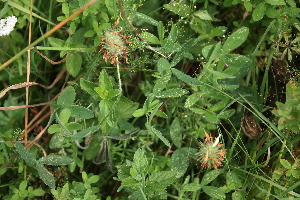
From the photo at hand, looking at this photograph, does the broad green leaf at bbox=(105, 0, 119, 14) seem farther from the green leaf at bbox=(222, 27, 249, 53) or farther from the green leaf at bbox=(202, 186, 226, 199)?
the green leaf at bbox=(202, 186, 226, 199)

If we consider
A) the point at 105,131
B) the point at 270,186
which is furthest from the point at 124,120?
the point at 270,186

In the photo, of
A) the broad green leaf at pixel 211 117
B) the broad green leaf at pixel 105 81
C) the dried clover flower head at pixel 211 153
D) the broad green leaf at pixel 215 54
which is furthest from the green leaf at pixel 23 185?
the broad green leaf at pixel 215 54

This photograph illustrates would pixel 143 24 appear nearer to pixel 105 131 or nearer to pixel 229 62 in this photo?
pixel 229 62

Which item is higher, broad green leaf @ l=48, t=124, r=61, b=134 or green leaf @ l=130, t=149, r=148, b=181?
broad green leaf @ l=48, t=124, r=61, b=134

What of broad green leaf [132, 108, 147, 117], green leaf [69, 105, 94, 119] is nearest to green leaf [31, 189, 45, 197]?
green leaf [69, 105, 94, 119]

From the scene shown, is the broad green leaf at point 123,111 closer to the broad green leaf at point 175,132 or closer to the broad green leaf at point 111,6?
the broad green leaf at point 175,132

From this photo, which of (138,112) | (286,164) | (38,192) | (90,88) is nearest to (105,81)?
(90,88)

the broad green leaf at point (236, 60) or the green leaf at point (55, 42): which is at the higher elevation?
the green leaf at point (55, 42)

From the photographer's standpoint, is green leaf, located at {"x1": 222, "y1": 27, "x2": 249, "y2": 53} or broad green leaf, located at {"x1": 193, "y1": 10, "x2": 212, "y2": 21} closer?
green leaf, located at {"x1": 222, "y1": 27, "x2": 249, "y2": 53}
